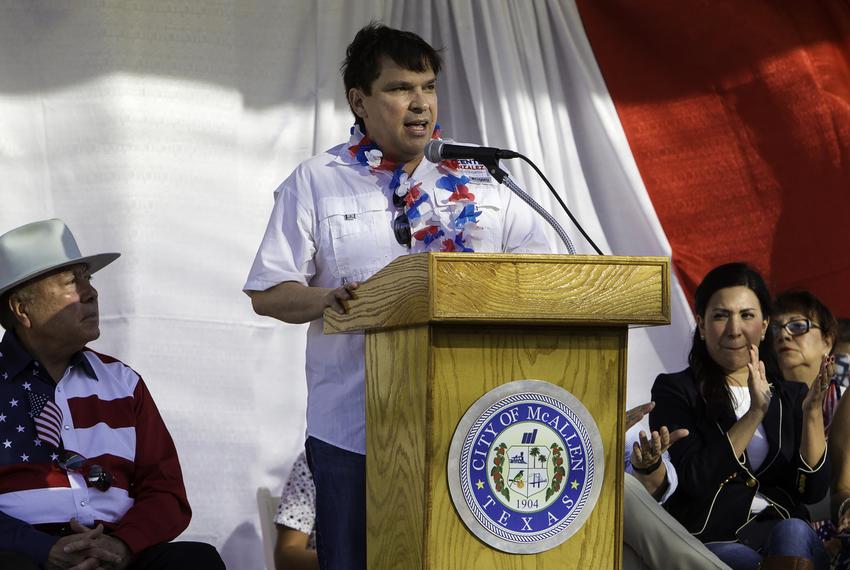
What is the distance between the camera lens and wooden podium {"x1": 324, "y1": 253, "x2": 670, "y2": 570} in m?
1.95

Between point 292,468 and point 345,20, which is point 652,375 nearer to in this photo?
point 292,468

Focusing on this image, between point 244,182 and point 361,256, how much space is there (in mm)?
2111

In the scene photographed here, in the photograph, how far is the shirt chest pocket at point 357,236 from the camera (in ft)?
8.33

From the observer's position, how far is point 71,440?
3139 mm

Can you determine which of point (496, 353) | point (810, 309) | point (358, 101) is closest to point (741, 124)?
point (810, 309)

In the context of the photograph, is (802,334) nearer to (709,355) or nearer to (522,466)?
(709,355)

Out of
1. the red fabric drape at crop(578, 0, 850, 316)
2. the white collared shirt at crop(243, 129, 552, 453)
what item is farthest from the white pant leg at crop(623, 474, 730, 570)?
the red fabric drape at crop(578, 0, 850, 316)

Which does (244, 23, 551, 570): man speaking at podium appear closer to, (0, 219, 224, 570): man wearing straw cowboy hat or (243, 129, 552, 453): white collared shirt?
(243, 129, 552, 453): white collared shirt

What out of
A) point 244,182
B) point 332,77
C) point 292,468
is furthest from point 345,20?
point 292,468

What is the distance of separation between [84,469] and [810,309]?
2674 millimetres

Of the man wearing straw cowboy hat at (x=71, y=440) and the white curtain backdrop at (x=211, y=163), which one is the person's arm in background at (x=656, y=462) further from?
the white curtain backdrop at (x=211, y=163)

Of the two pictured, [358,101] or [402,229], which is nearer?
[402,229]

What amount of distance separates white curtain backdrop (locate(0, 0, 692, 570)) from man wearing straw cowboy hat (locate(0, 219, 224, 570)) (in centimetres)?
100

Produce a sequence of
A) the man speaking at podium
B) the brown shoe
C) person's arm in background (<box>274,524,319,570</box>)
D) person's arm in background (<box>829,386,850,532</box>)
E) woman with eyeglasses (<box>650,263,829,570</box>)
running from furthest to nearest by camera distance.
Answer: person's arm in background (<box>274,524,319,570</box>) → person's arm in background (<box>829,386,850,532</box>) → woman with eyeglasses (<box>650,263,829,570</box>) → the brown shoe → the man speaking at podium
